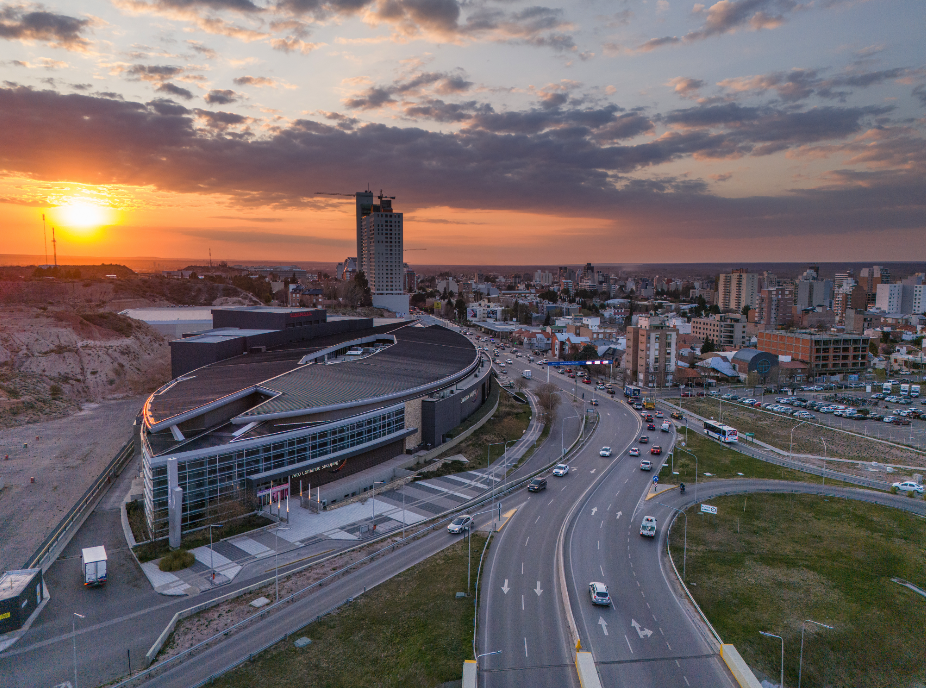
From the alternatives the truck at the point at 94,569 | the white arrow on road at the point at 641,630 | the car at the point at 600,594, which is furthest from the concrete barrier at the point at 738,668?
the truck at the point at 94,569

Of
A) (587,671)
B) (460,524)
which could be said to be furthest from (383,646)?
(460,524)

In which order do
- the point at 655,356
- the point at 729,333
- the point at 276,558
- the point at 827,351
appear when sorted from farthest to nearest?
1. the point at 729,333
2. the point at 827,351
3. the point at 655,356
4. the point at 276,558

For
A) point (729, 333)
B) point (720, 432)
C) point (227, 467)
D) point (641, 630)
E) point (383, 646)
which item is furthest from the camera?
point (729, 333)

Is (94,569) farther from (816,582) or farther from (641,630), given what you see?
(816,582)

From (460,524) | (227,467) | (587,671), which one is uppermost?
(227,467)

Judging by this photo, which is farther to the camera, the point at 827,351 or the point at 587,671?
the point at 827,351

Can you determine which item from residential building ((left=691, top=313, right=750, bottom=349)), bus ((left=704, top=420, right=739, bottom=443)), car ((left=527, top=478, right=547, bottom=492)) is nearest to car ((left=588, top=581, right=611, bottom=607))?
car ((left=527, top=478, right=547, bottom=492))

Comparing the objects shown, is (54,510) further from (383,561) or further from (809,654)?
(809,654)

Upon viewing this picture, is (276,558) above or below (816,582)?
above
